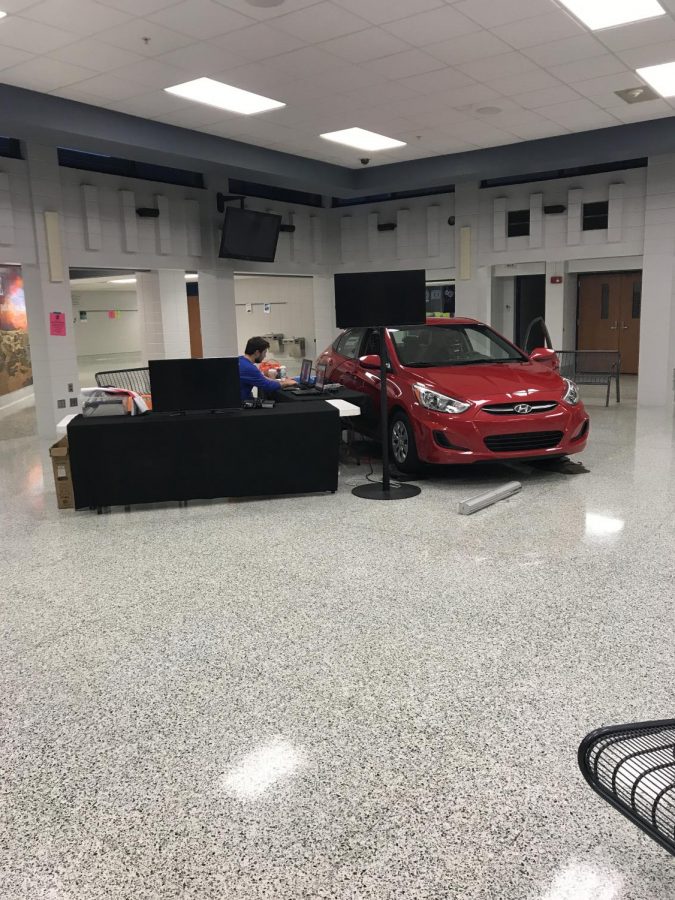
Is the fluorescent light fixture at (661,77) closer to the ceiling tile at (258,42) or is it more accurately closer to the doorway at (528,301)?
the ceiling tile at (258,42)

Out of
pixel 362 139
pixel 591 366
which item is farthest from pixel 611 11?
pixel 591 366

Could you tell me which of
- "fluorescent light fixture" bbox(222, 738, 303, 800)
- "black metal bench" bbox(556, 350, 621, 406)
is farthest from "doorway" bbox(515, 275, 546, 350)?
"fluorescent light fixture" bbox(222, 738, 303, 800)

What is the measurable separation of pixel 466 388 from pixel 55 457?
128 inches

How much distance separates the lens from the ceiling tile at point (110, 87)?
6.92m

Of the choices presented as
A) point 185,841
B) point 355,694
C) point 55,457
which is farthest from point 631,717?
point 55,457

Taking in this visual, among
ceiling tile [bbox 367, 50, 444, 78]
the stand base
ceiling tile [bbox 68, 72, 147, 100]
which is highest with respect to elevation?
ceiling tile [bbox 68, 72, 147, 100]

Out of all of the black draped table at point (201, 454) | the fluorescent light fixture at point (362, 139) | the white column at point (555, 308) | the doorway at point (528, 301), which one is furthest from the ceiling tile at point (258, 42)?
the doorway at point (528, 301)

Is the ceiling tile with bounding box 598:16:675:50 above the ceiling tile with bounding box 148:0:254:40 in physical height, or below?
below

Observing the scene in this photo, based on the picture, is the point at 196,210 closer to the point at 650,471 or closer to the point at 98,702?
the point at 650,471

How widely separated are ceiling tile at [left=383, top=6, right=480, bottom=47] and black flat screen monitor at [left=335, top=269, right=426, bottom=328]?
192 centimetres

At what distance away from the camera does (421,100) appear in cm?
782

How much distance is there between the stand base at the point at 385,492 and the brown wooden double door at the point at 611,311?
9.80 metres

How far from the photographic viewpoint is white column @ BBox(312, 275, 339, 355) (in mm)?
13555

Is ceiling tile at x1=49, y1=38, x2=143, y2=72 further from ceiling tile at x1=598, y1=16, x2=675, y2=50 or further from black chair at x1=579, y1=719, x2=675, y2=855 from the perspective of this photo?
black chair at x1=579, y1=719, x2=675, y2=855
